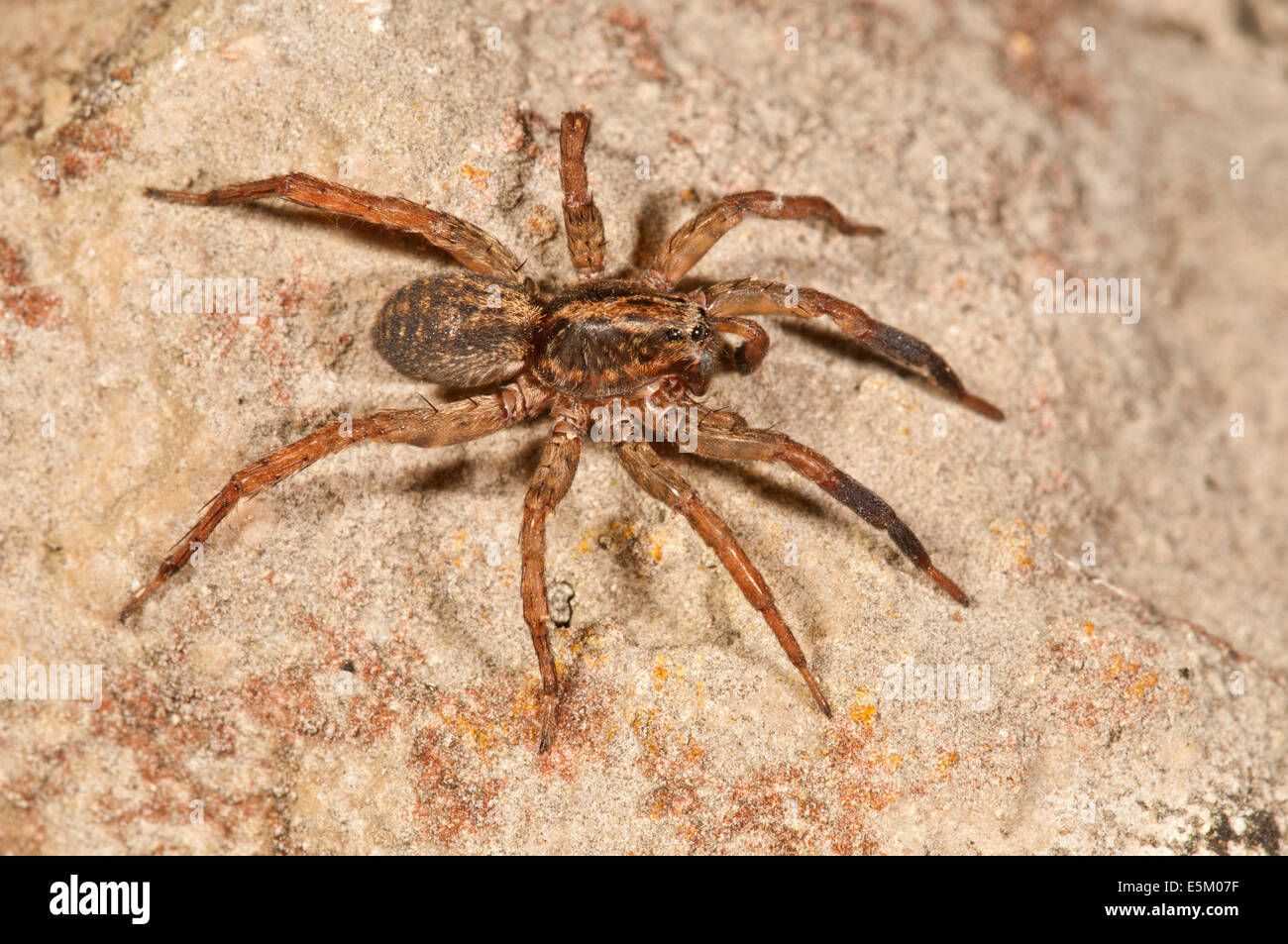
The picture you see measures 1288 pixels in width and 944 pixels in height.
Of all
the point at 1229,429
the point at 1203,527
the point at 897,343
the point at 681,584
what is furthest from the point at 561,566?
the point at 1229,429

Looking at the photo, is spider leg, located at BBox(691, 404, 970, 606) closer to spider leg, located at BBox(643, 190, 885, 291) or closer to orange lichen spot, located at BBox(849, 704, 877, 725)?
orange lichen spot, located at BBox(849, 704, 877, 725)

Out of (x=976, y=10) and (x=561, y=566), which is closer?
(x=561, y=566)

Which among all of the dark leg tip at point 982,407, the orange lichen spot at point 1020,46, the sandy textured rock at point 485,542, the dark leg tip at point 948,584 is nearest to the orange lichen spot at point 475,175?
the sandy textured rock at point 485,542

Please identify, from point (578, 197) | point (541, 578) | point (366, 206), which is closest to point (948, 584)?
point (541, 578)

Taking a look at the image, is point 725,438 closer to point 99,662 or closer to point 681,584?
point 681,584

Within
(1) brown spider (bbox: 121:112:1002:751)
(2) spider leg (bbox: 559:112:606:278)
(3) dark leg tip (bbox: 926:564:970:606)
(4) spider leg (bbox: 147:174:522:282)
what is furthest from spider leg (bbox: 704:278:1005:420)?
(4) spider leg (bbox: 147:174:522:282)

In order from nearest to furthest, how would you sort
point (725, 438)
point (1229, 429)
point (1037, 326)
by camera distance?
point (725, 438)
point (1037, 326)
point (1229, 429)
